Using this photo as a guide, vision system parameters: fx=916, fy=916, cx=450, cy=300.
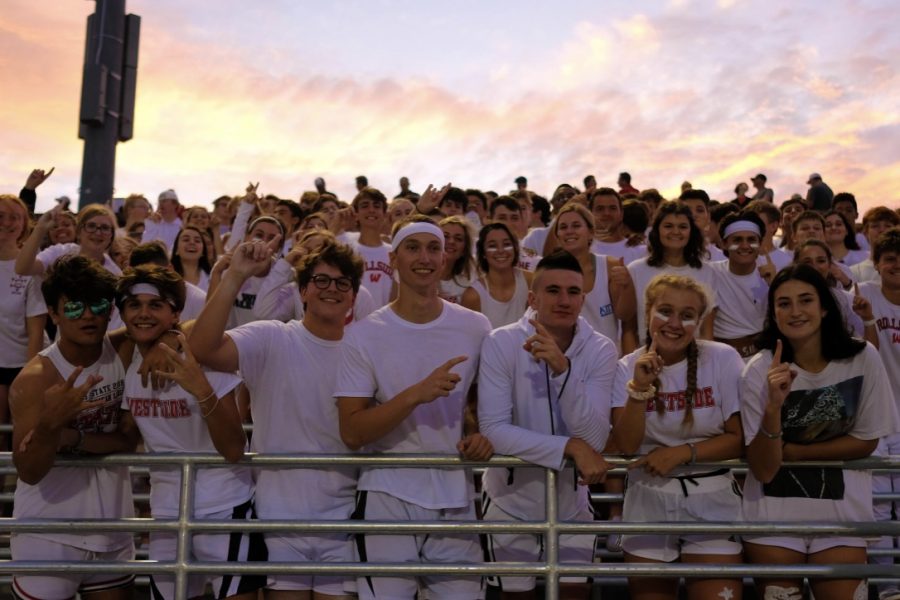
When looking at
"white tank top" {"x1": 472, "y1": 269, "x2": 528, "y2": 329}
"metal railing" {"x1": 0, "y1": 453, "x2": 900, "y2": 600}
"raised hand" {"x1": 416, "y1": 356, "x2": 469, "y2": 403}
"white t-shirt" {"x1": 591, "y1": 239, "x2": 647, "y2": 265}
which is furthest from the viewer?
"white t-shirt" {"x1": 591, "y1": 239, "x2": 647, "y2": 265}

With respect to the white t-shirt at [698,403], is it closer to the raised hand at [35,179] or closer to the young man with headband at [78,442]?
the young man with headband at [78,442]

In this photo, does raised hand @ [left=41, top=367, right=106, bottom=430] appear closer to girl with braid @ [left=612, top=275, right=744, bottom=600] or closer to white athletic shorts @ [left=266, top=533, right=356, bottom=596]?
white athletic shorts @ [left=266, top=533, right=356, bottom=596]

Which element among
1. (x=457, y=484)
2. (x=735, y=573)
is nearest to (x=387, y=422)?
(x=457, y=484)


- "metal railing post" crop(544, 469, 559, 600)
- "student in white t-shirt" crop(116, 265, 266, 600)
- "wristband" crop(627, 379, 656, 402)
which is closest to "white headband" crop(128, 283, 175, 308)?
"student in white t-shirt" crop(116, 265, 266, 600)

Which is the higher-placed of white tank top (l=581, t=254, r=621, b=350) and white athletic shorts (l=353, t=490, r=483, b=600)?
white tank top (l=581, t=254, r=621, b=350)

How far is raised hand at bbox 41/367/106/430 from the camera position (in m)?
3.91

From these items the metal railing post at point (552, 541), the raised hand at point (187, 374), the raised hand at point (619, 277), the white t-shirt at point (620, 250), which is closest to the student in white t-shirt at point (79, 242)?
the raised hand at point (187, 374)

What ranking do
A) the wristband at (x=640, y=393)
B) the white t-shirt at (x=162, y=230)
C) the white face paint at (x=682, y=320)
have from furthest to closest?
the white t-shirt at (x=162, y=230), the white face paint at (x=682, y=320), the wristband at (x=640, y=393)

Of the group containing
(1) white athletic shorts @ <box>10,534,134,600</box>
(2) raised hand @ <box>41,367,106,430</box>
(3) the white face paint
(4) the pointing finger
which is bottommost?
(1) white athletic shorts @ <box>10,534,134,600</box>

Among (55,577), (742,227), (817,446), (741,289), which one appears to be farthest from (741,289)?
(55,577)

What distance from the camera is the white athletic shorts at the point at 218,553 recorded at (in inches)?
165

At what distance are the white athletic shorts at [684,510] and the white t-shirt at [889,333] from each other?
111 inches

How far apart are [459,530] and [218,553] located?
116 cm

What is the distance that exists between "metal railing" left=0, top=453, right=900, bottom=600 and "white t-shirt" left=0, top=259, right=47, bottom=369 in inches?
131
